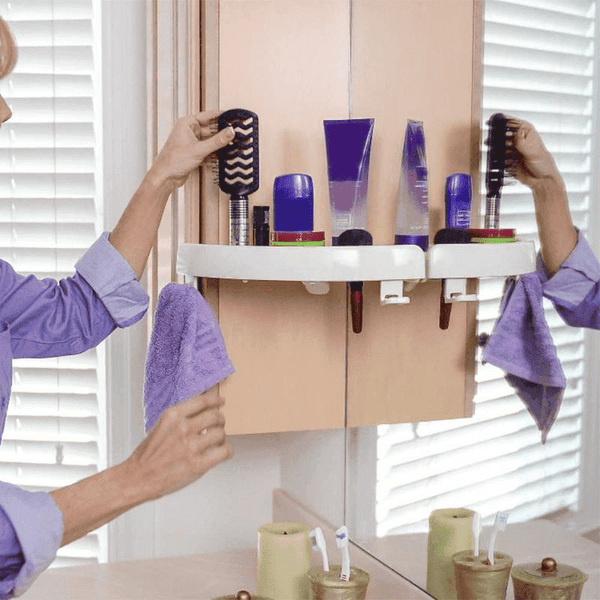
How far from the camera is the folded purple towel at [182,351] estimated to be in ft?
4.03

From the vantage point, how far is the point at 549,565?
945mm

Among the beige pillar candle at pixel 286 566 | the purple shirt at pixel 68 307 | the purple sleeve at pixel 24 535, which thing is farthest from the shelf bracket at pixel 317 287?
the purple sleeve at pixel 24 535

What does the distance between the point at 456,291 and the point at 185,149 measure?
0.46m

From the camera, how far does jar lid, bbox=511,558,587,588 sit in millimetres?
908

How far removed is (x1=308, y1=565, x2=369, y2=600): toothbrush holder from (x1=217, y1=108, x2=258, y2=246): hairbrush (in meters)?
0.49

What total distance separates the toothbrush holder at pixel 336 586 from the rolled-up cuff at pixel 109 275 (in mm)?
472

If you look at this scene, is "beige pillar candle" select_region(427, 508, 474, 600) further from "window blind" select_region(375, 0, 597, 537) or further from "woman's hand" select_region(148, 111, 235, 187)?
"woman's hand" select_region(148, 111, 235, 187)

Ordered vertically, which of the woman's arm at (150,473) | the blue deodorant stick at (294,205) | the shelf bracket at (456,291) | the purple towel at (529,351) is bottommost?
the woman's arm at (150,473)

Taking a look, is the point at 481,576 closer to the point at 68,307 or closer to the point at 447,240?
the point at 447,240

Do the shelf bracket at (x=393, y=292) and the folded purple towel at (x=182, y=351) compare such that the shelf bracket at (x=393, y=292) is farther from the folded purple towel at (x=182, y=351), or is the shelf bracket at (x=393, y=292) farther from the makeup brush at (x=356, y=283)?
the folded purple towel at (x=182, y=351)

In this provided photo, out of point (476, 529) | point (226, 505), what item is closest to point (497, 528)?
point (476, 529)

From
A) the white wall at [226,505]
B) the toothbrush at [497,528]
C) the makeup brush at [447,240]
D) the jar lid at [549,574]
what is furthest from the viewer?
the white wall at [226,505]

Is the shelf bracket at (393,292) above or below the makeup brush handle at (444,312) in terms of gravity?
above

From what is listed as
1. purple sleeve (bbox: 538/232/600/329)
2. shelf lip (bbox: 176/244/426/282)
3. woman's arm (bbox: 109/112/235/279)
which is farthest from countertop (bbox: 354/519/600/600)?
woman's arm (bbox: 109/112/235/279)
